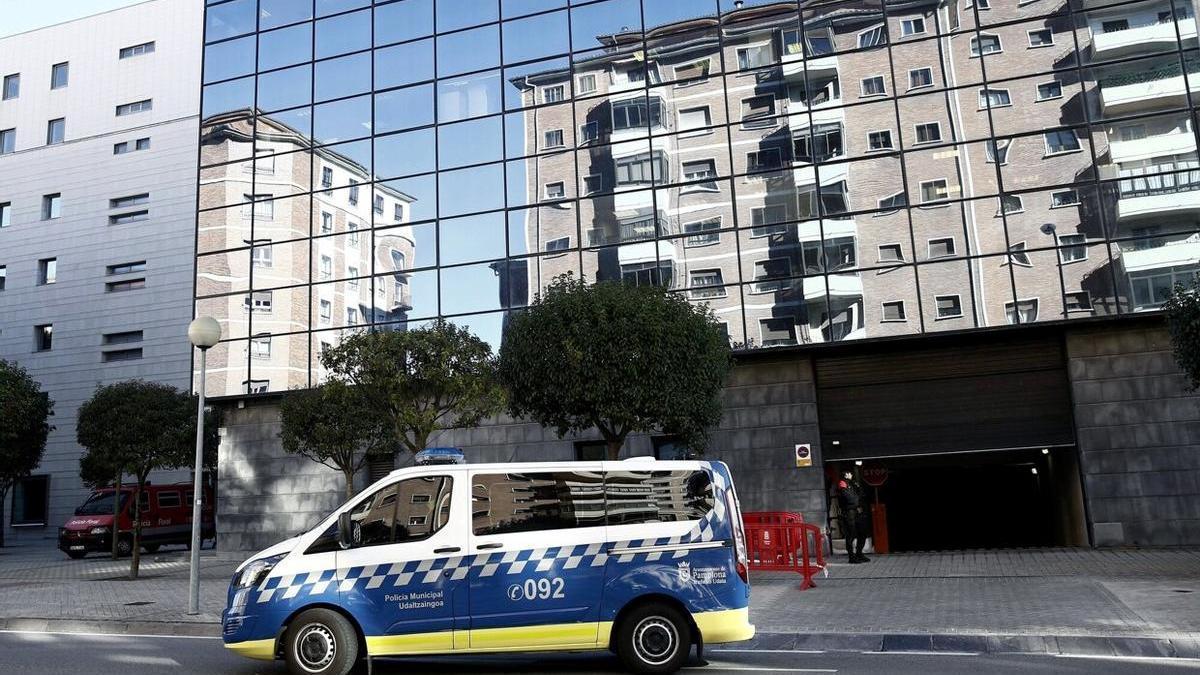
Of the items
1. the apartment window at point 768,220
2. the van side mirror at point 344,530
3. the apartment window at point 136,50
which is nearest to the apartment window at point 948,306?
the apartment window at point 768,220

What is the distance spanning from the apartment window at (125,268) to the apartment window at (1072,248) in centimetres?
3487

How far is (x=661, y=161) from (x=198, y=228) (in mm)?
13349

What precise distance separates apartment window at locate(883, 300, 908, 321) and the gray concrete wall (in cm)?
337

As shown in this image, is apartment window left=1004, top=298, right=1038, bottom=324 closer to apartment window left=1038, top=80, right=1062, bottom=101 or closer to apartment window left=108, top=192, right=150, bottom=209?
apartment window left=1038, top=80, right=1062, bottom=101

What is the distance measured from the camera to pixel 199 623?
38.2ft

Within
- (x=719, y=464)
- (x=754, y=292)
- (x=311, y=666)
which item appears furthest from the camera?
(x=754, y=292)

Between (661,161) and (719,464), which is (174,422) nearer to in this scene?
(661,161)

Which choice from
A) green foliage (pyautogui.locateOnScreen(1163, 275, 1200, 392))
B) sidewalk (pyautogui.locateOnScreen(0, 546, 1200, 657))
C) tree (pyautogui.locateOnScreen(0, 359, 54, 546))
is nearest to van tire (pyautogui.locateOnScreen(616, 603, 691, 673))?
sidewalk (pyautogui.locateOnScreen(0, 546, 1200, 657))

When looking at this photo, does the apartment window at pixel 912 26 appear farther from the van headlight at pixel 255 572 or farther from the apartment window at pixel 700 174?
the van headlight at pixel 255 572

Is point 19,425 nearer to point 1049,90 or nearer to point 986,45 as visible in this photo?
point 986,45

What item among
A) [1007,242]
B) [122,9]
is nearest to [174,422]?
[1007,242]

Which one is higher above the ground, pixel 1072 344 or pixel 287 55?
pixel 287 55

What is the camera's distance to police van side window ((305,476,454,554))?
790 cm

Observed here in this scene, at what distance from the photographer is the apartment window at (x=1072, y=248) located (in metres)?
18.8
